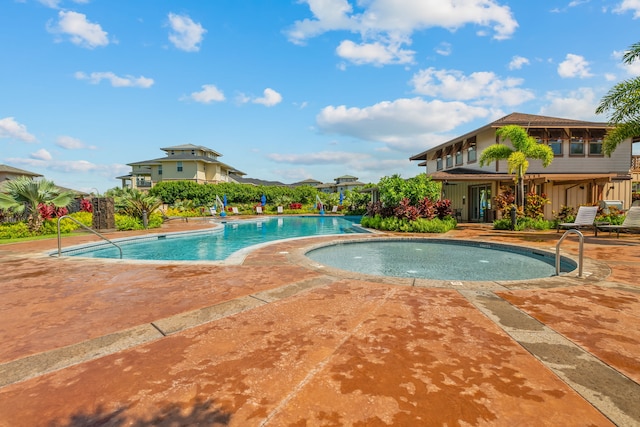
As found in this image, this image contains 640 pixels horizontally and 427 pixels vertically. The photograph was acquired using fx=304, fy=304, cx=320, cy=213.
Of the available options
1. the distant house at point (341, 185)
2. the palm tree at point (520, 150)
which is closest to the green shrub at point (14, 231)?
the palm tree at point (520, 150)

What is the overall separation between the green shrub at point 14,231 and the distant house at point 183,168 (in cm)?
2873

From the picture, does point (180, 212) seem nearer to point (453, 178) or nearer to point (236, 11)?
point (236, 11)

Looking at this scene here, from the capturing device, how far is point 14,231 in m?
13.9

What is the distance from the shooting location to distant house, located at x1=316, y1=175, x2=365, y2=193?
8100 centimetres

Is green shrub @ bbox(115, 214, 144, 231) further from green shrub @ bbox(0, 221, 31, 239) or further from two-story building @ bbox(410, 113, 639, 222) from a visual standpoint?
two-story building @ bbox(410, 113, 639, 222)

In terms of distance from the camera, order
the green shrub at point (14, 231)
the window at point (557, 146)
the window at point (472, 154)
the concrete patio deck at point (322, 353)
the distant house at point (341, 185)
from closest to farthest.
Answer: the concrete patio deck at point (322, 353), the green shrub at point (14, 231), the window at point (557, 146), the window at point (472, 154), the distant house at point (341, 185)

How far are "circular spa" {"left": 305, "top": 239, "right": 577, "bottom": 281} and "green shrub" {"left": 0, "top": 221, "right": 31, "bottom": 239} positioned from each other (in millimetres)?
13866

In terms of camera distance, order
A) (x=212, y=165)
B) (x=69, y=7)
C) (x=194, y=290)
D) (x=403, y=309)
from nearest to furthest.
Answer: (x=403, y=309)
(x=194, y=290)
(x=69, y=7)
(x=212, y=165)

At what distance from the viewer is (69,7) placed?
9.21m

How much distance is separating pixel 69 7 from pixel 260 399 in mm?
12497

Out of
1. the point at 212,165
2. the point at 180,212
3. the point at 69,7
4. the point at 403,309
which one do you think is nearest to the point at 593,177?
the point at 403,309

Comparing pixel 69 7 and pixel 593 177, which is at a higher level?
pixel 69 7

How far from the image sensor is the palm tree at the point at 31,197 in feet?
44.7

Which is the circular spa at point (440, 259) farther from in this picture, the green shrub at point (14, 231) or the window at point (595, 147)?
the window at point (595, 147)
